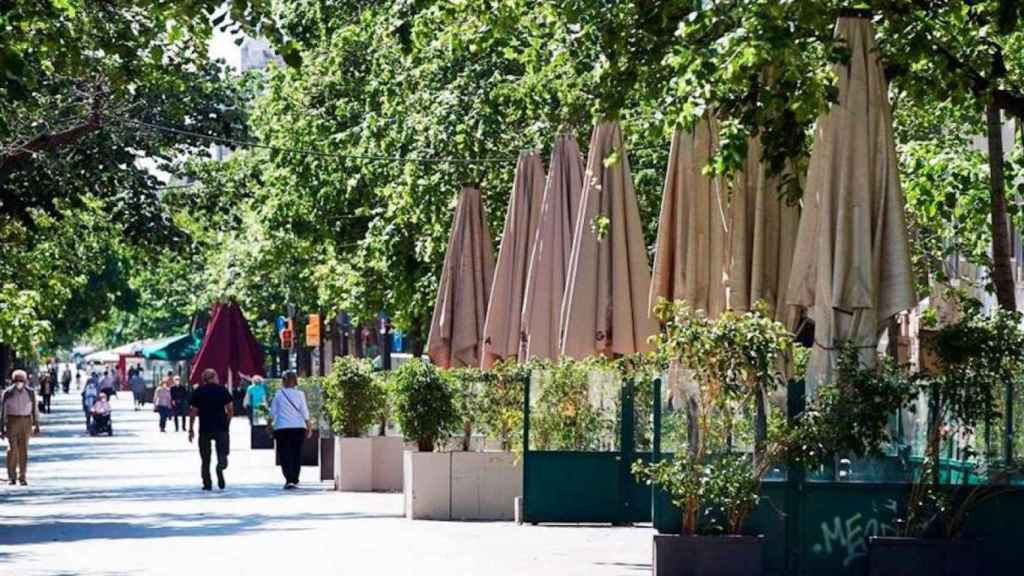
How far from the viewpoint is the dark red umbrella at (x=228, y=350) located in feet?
160

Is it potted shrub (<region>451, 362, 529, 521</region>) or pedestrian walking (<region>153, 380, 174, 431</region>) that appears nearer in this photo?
potted shrub (<region>451, 362, 529, 521</region>)

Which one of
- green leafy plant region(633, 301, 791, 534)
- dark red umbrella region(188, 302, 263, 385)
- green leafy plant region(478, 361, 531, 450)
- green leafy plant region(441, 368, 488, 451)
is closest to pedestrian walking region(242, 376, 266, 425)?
dark red umbrella region(188, 302, 263, 385)

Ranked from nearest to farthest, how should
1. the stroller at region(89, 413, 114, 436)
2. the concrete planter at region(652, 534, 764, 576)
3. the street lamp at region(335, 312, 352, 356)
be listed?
the concrete planter at region(652, 534, 764, 576) → the stroller at region(89, 413, 114, 436) → the street lamp at region(335, 312, 352, 356)

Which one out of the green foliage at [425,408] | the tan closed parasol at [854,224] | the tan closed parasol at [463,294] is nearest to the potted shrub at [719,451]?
the tan closed parasol at [854,224]

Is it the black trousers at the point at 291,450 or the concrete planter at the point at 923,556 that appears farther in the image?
the black trousers at the point at 291,450

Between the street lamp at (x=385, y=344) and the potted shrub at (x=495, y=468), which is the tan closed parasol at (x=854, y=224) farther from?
the street lamp at (x=385, y=344)

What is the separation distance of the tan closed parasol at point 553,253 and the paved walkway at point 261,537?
6.91ft

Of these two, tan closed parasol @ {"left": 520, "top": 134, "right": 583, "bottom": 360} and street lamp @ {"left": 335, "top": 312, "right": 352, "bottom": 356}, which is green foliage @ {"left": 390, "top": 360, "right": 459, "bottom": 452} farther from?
street lamp @ {"left": 335, "top": 312, "right": 352, "bottom": 356}

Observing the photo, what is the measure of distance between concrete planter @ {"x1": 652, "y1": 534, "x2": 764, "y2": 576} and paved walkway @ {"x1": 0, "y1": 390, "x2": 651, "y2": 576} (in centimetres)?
212

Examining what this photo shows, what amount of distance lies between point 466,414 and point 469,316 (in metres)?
2.86

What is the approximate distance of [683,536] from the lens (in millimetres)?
15625

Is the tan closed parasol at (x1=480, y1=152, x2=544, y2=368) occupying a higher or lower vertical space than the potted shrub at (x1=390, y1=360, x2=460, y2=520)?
higher

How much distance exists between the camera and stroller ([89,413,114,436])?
6450 centimetres

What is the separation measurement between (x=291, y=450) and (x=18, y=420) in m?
5.19
